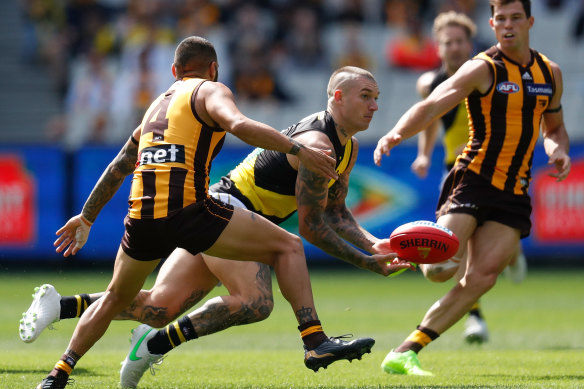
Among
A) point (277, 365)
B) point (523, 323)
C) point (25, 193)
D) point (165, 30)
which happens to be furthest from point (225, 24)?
point (277, 365)

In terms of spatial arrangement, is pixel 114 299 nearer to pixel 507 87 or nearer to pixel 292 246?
pixel 292 246

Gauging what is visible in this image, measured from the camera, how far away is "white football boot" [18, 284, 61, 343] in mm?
6395

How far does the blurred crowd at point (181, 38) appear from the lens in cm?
1898

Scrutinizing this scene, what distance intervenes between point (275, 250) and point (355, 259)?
718 mm

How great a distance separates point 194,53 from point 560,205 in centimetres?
1067

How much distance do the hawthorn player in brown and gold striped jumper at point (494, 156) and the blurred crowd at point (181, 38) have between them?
478 inches

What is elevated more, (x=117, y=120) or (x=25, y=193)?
(x=117, y=120)

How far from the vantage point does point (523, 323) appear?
1060cm

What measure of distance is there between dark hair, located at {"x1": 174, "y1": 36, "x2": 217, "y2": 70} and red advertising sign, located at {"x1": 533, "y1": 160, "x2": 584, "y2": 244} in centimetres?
1038

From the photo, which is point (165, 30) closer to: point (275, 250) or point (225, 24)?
point (225, 24)

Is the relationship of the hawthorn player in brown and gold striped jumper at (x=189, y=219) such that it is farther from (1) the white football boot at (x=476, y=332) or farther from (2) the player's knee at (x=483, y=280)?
(1) the white football boot at (x=476, y=332)

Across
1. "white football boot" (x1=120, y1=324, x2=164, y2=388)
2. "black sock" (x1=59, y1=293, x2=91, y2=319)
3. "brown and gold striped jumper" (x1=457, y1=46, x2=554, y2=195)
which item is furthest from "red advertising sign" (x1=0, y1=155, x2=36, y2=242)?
"brown and gold striped jumper" (x1=457, y1=46, x2=554, y2=195)

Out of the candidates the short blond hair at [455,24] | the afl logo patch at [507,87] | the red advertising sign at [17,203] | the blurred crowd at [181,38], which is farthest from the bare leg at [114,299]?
the blurred crowd at [181,38]

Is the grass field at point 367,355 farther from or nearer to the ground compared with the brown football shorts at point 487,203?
nearer to the ground
